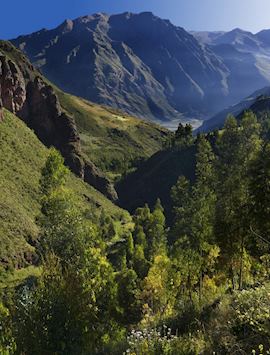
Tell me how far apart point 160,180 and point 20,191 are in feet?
287

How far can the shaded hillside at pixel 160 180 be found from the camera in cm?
16812

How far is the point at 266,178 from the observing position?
33406mm

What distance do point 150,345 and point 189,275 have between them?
122ft

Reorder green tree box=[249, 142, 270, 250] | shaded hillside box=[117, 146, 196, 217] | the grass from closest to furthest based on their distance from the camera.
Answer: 1. green tree box=[249, 142, 270, 250]
2. the grass
3. shaded hillside box=[117, 146, 196, 217]

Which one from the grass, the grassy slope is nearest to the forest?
the grass

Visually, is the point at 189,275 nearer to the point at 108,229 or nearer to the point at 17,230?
the point at 17,230

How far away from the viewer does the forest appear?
481 inches

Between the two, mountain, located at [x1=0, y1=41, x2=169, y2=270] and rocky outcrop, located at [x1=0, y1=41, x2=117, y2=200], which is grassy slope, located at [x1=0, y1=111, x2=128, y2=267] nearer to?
mountain, located at [x1=0, y1=41, x2=169, y2=270]

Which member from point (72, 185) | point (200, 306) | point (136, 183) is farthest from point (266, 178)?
point (136, 183)

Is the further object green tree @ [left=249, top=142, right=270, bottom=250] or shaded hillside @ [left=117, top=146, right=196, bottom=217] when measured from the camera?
shaded hillside @ [left=117, top=146, right=196, bottom=217]

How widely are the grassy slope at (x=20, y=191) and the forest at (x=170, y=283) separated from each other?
16.2m

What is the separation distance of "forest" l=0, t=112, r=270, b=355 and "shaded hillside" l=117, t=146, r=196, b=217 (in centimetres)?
6229

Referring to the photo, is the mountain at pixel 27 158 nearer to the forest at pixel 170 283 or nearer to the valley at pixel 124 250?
the valley at pixel 124 250

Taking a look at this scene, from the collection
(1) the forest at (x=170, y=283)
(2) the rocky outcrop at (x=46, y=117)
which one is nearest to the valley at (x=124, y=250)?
(1) the forest at (x=170, y=283)
